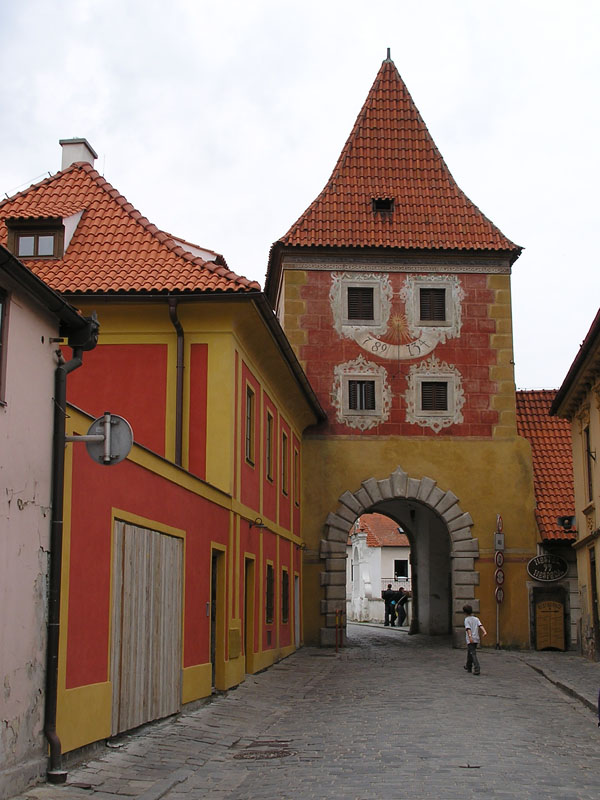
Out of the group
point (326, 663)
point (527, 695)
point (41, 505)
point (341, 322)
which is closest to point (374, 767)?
point (41, 505)

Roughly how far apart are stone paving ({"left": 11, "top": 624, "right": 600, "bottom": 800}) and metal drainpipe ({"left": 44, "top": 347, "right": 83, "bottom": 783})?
0.27 metres

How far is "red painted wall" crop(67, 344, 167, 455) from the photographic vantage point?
62.7ft

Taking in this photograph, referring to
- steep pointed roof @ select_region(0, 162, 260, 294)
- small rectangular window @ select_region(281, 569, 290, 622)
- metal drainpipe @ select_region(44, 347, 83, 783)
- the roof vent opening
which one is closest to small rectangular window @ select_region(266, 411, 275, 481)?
small rectangular window @ select_region(281, 569, 290, 622)

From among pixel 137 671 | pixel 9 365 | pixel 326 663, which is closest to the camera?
pixel 9 365

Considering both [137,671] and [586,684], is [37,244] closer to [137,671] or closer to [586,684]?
[137,671]

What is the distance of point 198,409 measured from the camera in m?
18.9

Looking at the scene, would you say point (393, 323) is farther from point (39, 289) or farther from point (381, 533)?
point (381, 533)

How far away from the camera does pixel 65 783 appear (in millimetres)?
9398

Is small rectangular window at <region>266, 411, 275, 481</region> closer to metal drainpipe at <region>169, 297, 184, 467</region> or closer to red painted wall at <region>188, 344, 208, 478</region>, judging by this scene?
red painted wall at <region>188, 344, 208, 478</region>

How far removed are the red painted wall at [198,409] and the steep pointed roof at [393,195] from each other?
12744mm

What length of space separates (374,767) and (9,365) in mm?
4837

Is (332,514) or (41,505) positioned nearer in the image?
(41,505)

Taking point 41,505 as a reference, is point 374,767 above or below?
below

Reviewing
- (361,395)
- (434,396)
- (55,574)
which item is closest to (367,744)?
(55,574)
